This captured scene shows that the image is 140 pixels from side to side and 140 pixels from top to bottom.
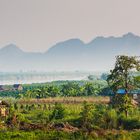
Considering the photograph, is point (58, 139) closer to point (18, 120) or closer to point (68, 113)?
point (18, 120)

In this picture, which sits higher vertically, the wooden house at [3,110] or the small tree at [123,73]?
the small tree at [123,73]

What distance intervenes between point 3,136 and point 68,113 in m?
20.5

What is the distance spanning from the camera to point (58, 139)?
43.4m

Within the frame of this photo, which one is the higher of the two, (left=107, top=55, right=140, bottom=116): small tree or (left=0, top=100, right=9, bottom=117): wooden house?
(left=107, top=55, right=140, bottom=116): small tree

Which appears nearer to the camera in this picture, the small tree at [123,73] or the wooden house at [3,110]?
the small tree at [123,73]

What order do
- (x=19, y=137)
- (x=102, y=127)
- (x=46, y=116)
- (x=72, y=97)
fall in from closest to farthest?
(x=19, y=137), (x=102, y=127), (x=46, y=116), (x=72, y=97)

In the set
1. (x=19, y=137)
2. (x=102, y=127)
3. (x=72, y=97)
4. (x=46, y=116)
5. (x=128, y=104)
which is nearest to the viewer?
(x=19, y=137)

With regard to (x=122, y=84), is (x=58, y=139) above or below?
below

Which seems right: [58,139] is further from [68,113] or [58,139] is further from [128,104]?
[68,113]

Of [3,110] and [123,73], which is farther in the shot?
[3,110]

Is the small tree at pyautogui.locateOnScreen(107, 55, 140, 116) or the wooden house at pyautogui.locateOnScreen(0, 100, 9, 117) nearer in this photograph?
the small tree at pyautogui.locateOnScreen(107, 55, 140, 116)

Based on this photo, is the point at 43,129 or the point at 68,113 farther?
Answer: the point at 68,113

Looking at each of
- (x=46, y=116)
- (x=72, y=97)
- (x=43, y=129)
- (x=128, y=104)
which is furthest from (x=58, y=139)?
(x=72, y=97)

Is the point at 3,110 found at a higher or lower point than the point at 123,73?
lower
